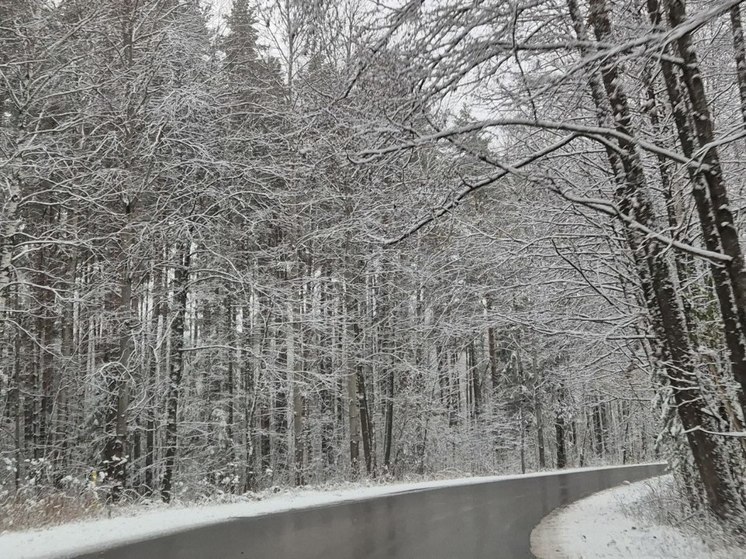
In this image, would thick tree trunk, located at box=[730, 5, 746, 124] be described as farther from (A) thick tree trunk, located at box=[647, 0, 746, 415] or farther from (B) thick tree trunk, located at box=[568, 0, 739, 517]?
(B) thick tree trunk, located at box=[568, 0, 739, 517]

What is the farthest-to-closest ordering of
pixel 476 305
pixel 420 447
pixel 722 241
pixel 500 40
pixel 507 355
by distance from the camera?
pixel 507 355, pixel 420 447, pixel 476 305, pixel 722 241, pixel 500 40

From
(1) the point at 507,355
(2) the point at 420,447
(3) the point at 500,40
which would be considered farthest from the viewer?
(1) the point at 507,355

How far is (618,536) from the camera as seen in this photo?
8133 mm

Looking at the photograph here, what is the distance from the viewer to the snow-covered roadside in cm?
664

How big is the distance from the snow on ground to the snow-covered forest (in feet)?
4.63

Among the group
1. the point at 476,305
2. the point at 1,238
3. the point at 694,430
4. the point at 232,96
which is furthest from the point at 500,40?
the point at 232,96

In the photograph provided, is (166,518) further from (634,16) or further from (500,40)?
(634,16)

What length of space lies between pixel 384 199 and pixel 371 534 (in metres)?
4.98

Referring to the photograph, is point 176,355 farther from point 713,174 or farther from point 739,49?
point 739,49

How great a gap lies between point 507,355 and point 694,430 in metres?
29.4

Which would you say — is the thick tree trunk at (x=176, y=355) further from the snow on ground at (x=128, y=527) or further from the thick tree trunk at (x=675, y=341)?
the thick tree trunk at (x=675, y=341)

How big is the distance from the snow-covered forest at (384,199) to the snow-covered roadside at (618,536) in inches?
28.0

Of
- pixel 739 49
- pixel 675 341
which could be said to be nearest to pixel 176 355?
pixel 675 341

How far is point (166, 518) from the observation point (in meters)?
9.34
